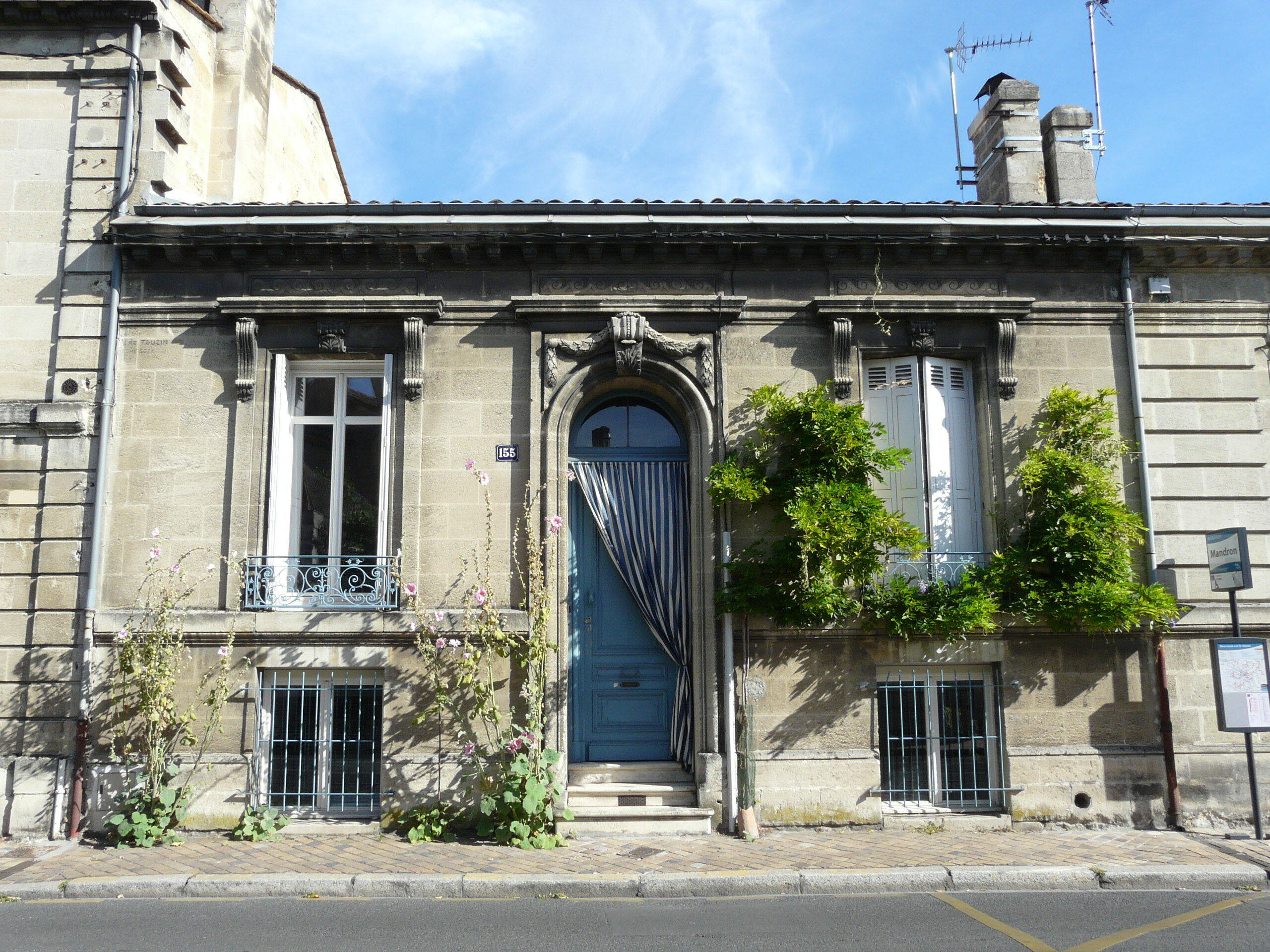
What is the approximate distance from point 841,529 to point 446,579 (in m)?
3.57

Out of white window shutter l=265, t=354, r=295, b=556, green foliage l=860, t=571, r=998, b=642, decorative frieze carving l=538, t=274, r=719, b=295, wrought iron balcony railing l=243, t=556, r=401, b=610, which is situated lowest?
green foliage l=860, t=571, r=998, b=642

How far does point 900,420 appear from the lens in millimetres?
8594

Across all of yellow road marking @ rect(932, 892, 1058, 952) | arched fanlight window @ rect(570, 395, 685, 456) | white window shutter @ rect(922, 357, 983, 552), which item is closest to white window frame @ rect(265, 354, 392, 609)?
arched fanlight window @ rect(570, 395, 685, 456)

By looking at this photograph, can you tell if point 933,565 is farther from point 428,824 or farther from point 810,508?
point 428,824

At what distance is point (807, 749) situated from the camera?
7863 millimetres

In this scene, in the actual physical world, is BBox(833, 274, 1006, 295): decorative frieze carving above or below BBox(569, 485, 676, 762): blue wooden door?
above

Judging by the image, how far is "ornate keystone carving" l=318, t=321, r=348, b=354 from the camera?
8328mm

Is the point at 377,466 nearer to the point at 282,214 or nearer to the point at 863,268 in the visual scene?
the point at 282,214

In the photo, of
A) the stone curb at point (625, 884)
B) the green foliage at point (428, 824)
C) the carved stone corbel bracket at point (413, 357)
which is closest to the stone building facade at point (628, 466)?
the carved stone corbel bracket at point (413, 357)

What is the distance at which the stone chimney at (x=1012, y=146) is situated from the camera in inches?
391

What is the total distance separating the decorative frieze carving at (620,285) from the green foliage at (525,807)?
4.27 metres

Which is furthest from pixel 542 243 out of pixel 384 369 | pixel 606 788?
pixel 606 788

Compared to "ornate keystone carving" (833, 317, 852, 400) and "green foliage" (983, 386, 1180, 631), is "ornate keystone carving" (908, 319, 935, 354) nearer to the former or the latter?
"ornate keystone carving" (833, 317, 852, 400)

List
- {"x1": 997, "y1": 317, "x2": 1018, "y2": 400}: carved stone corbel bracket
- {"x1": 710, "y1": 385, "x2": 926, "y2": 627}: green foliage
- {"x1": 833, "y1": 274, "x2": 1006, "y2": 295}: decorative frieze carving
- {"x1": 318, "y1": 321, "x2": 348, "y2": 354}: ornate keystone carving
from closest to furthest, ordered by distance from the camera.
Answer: {"x1": 710, "y1": 385, "x2": 926, "y2": 627}: green foliage
{"x1": 318, "y1": 321, "x2": 348, "y2": 354}: ornate keystone carving
{"x1": 997, "y1": 317, "x2": 1018, "y2": 400}: carved stone corbel bracket
{"x1": 833, "y1": 274, "x2": 1006, "y2": 295}: decorative frieze carving
